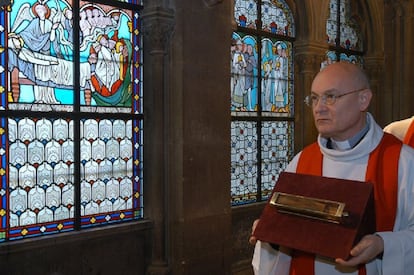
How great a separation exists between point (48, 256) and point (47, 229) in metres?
0.20

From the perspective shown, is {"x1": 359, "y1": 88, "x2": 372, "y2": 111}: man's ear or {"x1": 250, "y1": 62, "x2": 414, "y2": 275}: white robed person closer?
{"x1": 250, "y1": 62, "x2": 414, "y2": 275}: white robed person

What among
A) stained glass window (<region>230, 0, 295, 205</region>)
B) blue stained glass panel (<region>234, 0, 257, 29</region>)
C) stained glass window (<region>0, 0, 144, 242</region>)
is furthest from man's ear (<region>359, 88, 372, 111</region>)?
blue stained glass panel (<region>234, 0, 257, 29</region>)

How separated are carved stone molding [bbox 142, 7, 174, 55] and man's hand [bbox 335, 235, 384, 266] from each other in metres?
3.05

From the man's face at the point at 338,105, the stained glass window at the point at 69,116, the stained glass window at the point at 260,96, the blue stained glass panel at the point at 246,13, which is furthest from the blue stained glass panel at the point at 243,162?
the man's face at the point at 338,105

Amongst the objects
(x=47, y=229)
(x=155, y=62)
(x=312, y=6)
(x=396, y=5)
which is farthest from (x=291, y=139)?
(x=47, y=229)

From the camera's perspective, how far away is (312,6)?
582cm

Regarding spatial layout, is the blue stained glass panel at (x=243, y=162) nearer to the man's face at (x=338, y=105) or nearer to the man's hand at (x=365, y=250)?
the man's face at (x=338, y=105)

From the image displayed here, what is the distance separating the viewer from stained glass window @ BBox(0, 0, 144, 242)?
3414mm

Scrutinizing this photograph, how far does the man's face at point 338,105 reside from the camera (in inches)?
65.7

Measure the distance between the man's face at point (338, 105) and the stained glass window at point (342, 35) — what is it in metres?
4.81

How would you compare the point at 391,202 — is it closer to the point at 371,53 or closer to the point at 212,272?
the point at 212,272

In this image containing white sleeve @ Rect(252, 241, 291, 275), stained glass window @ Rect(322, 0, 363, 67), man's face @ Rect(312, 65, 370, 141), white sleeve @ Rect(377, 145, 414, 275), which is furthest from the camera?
stained glass window @ Rect(322, 0, 363, 67)

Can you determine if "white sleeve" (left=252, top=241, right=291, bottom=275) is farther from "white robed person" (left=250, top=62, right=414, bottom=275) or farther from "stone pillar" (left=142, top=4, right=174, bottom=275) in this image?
"stone pillar" (left=142, top=4, right=174, bottom=275)

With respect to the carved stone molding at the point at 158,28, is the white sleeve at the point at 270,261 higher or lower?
lower
